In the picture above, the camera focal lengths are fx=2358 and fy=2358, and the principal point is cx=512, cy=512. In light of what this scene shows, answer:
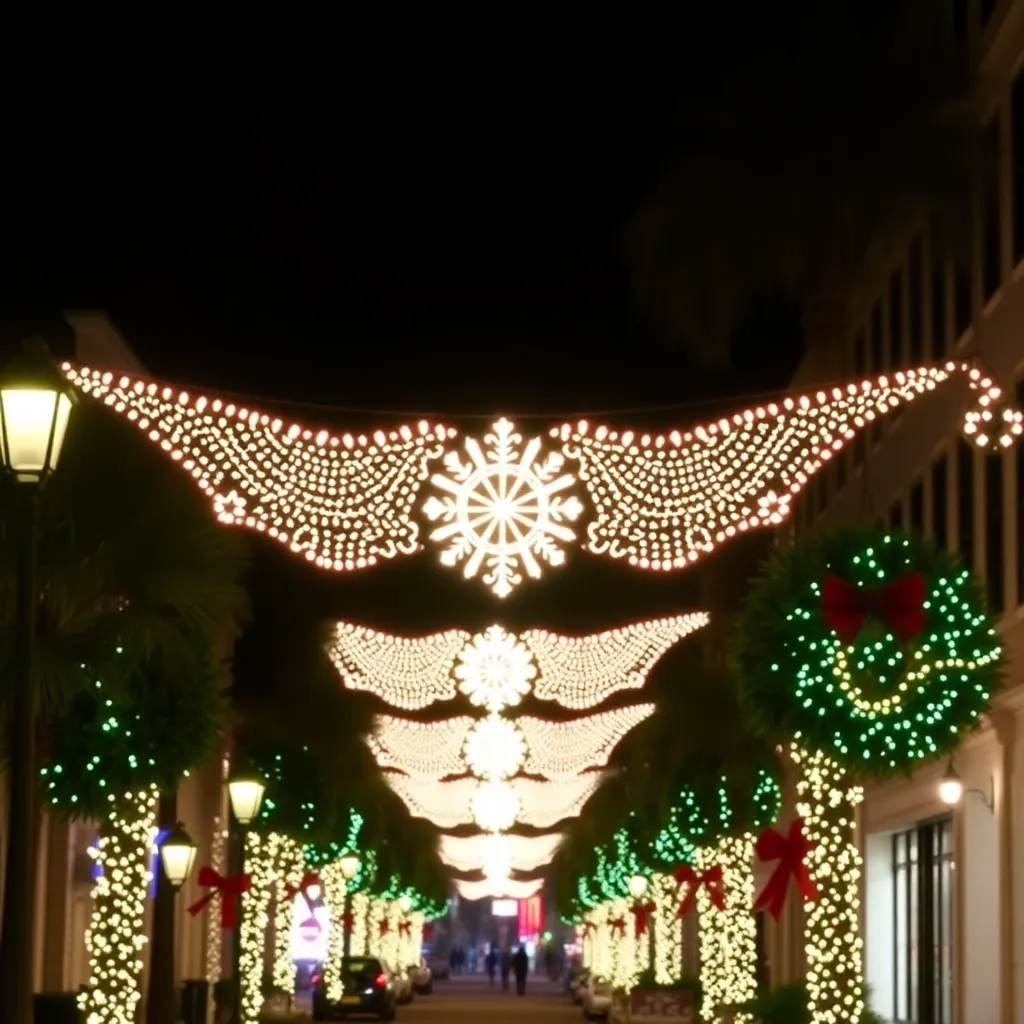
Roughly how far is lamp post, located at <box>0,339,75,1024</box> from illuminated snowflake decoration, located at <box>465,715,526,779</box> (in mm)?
39626

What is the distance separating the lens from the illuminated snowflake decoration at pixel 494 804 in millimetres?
64625

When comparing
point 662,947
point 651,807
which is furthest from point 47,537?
point 662,947

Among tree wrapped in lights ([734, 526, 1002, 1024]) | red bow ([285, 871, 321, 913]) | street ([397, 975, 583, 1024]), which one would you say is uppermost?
tree wrapped in lights ([734, 526, 1002, 1024])

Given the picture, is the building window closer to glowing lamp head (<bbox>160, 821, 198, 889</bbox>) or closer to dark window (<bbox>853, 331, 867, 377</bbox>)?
dark window (<bbox>853, 331, 867, 377</bbox>)

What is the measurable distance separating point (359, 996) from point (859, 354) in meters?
22.8

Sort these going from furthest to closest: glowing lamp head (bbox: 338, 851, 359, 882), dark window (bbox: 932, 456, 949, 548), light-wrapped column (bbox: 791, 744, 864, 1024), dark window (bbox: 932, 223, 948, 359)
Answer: glowing lamp head (bbox: 338, 851, 359, 882) → dark window (bbox: 932, 456, 949, 548) → dark window (bbox: 932, 223, 948, 359) → light-wrapped column (bbox: 791, 744, 864, 1024)

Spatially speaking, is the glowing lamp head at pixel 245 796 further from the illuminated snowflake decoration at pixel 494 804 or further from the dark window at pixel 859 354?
the illuminated snowflake decoration at pixel 494 804

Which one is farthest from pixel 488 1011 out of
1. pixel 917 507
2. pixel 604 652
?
pixel 917 507

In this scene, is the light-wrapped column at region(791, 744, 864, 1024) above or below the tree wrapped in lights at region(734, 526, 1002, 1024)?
below

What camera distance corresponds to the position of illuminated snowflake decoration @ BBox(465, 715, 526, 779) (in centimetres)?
5378

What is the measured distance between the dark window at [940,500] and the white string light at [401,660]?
758 centimetres

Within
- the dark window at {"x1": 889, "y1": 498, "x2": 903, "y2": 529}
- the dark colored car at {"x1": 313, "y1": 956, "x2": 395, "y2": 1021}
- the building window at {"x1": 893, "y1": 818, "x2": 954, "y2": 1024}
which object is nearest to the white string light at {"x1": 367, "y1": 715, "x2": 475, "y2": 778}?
the dark colored car at {"x1": 313, "y1": 956, "x2": 395, "y2": 1021}

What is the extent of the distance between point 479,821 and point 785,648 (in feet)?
157

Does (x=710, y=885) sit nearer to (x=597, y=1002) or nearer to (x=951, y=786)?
Answer: (x=951, y=786)
